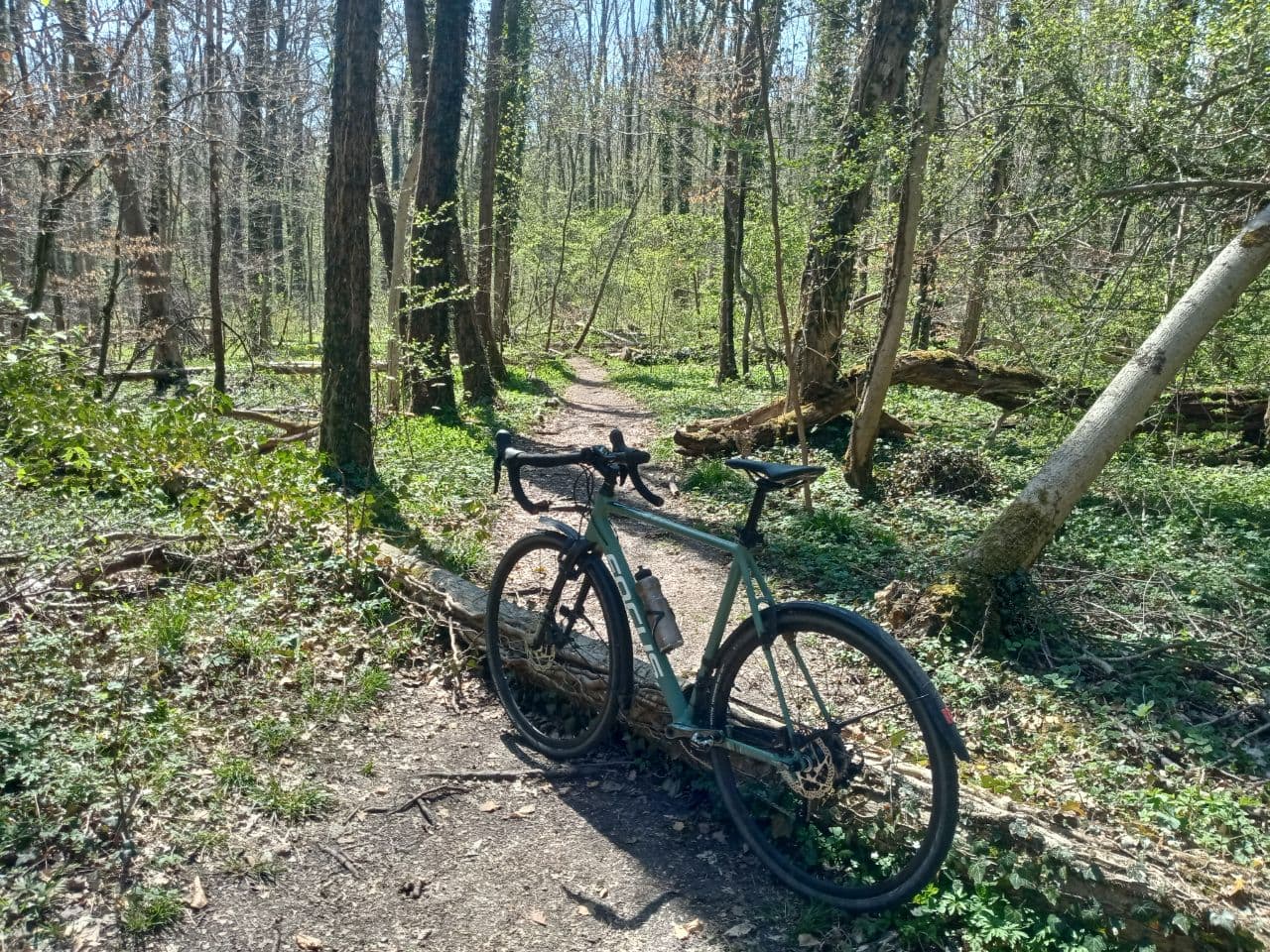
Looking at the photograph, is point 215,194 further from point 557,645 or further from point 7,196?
point 557,645

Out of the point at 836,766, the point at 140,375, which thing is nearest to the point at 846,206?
the point at 836,766

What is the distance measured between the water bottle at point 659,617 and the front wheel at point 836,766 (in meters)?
0.25

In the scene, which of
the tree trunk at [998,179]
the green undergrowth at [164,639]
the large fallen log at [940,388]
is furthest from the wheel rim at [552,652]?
the large fallen log at [940,388]

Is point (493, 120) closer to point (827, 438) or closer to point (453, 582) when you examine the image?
point (827, 438)

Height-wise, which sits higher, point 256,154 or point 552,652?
point 256,154

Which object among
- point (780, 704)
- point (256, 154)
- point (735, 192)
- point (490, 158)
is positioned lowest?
point (780, 704)

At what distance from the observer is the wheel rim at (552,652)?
349 cm

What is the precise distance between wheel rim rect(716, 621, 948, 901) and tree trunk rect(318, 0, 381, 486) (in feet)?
15.5

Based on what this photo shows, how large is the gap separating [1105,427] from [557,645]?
345cm

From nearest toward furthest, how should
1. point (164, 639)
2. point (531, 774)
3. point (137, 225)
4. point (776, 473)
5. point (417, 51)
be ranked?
point (776, 473)
point (531, 774)
point (164, 639)
point (137, 225)
point (417, 51)

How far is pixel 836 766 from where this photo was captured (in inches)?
105

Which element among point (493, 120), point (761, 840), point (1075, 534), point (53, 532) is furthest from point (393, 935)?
point (493, 120)

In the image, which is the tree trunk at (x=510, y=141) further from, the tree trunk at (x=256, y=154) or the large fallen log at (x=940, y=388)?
the large fallen log at (x=940, y=388)

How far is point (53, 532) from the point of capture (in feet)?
15.1
